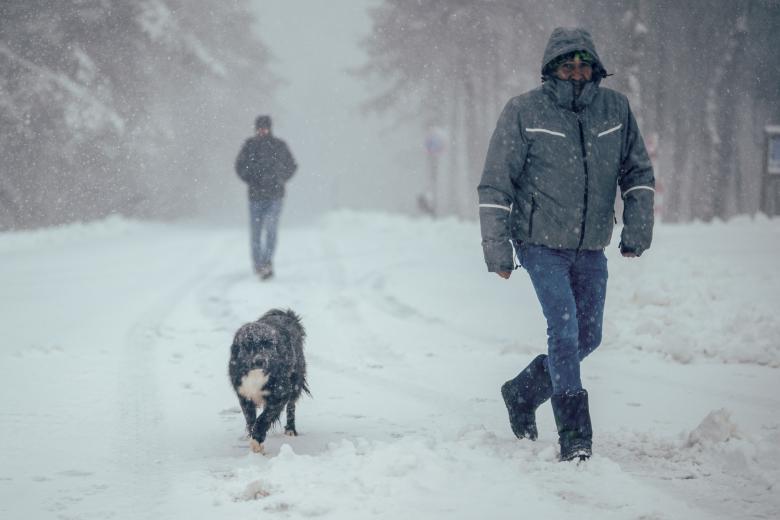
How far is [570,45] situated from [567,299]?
1302mm

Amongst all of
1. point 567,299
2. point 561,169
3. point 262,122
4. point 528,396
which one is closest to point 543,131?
point 561,169

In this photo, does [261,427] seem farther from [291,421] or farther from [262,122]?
[262,122]

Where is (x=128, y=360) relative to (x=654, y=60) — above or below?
below

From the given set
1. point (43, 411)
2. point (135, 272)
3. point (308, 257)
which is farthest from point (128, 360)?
point (308, 257)

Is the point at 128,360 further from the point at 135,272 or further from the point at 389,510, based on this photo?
the point at 135,272

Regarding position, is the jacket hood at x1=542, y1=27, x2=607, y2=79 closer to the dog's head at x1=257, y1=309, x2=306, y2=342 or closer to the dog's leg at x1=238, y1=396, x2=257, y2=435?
the dog's head at x1=257, y1=309, x2=306, y2=342

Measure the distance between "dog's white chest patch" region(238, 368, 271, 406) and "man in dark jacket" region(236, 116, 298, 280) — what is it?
770cm

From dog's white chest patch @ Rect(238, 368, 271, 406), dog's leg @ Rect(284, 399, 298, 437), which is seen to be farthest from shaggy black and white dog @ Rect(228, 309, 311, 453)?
dog's leg @ Rect(284, 399, 298, 437)

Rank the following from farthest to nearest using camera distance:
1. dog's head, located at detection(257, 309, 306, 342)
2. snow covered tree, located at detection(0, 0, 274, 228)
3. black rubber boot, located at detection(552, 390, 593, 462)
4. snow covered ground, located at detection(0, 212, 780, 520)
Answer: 1. snow covered tree, located at detection(0, 0, 274, 228)
2. dog's head, located at detection(257, 309, 306, 342)
3. black rubber boot, located at detection(552, 390, 593, 462)
4. snow covered ground, located at detection(0, 212, 780, 520)

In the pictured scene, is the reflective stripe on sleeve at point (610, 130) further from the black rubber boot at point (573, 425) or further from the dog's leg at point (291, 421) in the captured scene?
the dog's leg at point (291, 421)

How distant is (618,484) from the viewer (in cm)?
374

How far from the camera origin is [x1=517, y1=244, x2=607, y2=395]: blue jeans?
164 inches

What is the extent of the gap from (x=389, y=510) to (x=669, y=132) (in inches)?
925

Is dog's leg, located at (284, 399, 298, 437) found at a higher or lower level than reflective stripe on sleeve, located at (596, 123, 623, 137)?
lower
